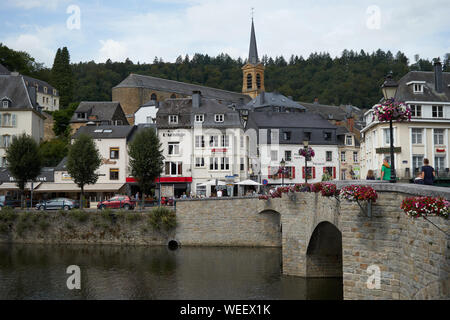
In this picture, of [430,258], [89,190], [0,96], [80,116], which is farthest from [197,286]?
[80,116]

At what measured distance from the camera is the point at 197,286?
2195 cm

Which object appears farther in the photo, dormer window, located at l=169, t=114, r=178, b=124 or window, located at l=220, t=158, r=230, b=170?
dormer window, located at l=169, t=114, r=178, b=124

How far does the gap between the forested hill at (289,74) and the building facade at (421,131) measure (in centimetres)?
6754

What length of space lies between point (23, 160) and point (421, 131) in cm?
3579

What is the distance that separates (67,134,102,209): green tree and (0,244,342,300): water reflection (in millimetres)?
7568

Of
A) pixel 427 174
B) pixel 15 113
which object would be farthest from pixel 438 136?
pixel 15 113

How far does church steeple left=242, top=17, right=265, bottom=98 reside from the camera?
113 m

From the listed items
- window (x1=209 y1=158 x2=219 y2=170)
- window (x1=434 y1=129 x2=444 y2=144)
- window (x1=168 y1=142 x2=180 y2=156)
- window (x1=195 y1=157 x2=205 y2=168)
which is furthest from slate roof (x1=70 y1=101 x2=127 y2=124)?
window (x1=434 y1=129 x2=444 y2=144)

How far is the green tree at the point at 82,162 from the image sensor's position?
40.3 m

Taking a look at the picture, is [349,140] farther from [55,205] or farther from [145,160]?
[55,205]

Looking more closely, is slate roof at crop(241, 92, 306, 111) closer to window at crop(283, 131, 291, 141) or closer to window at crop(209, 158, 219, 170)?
window at crop(283, 131, 291, 141)

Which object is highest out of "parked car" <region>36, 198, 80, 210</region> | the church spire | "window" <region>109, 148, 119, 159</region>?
the church spire

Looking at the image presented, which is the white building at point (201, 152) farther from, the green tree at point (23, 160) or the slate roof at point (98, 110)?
the slate roof at point (98, 110)
